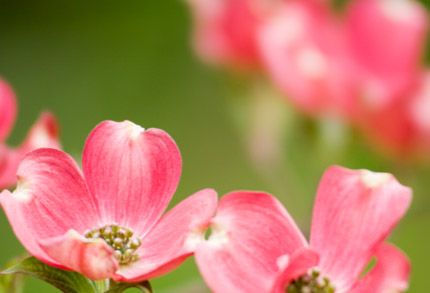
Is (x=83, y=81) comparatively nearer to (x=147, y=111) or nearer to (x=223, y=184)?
(x=147, y=111)

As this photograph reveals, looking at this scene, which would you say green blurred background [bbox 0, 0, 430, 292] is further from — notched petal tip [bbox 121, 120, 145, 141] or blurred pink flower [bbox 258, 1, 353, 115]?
notched petal tip [bbox 121, 120, 145, 141]

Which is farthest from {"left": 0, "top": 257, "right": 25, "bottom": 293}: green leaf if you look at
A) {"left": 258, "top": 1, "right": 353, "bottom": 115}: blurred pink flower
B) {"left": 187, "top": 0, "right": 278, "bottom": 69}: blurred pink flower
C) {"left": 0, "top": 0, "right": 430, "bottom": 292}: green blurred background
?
{"left": 0, "top": 0, "right": 430, "bottom": 292}: green blurred background

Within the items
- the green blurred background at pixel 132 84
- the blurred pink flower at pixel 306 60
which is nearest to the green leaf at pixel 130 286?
the blurred pink flower at pixel 306 60

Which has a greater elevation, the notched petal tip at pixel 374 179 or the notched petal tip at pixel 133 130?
the notched petal tip at pixel 133 130

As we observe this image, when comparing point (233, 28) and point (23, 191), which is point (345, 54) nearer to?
point (233, 28)

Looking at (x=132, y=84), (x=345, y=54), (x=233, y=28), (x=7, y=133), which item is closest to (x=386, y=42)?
(x=345, y=54)

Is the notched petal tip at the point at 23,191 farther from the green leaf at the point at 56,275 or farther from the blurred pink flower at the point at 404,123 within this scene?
the blurred pink flower at the point at 404,123
